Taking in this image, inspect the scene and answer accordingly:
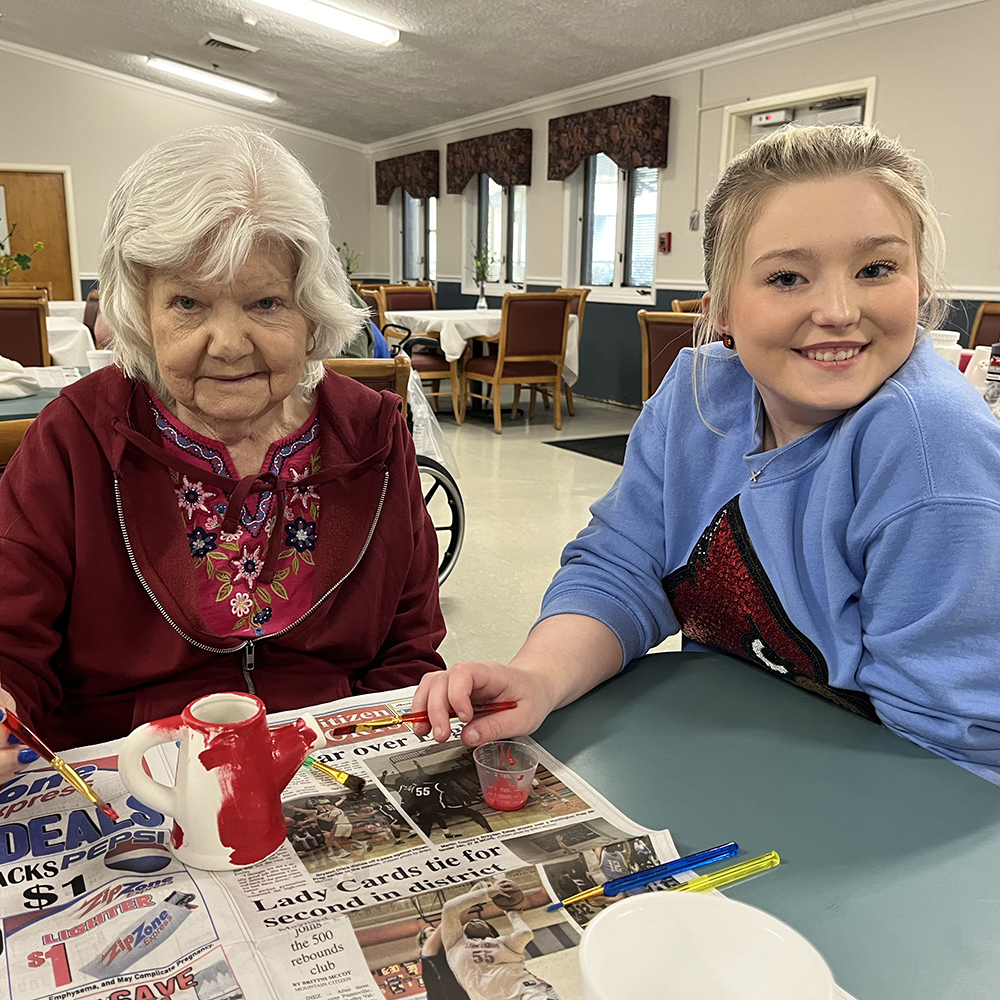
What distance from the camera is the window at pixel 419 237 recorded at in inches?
414

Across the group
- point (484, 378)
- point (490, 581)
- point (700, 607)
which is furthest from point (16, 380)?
point (484, 378)

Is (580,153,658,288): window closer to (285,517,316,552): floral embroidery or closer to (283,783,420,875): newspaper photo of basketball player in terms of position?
(285,517,316,552): floral embroidery

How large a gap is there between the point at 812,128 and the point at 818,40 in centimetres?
563

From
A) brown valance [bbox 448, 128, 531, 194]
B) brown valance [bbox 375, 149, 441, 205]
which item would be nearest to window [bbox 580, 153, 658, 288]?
brown valance [bbox 448, 128, 531, 194]

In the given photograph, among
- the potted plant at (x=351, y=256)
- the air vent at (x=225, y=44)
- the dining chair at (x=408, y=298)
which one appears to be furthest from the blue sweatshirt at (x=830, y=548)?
the potted plant at (x=351, y=256)

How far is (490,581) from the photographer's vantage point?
341 centimetres

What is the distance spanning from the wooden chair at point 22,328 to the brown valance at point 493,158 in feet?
19.1

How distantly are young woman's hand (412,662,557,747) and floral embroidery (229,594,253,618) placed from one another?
317 mm

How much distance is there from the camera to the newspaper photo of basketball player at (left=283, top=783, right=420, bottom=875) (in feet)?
2.16

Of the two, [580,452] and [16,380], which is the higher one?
[16,380]

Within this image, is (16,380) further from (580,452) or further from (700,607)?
(580,452)

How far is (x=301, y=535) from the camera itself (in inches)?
43.6

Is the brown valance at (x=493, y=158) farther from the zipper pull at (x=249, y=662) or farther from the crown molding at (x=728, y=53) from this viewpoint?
the zipper pull at (x=249, y=662)

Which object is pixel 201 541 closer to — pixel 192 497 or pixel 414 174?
pixel 192 497
